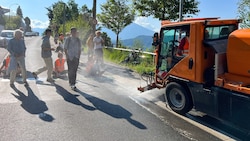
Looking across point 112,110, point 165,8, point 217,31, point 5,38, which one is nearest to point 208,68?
point 217,31

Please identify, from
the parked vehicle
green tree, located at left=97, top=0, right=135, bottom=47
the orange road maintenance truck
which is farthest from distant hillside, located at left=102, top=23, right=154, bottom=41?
the parked vehicle

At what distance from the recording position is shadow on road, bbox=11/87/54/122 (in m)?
5.85

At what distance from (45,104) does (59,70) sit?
4356 mm

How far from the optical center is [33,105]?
6633 mm

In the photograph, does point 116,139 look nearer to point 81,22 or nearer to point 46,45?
point 46,45

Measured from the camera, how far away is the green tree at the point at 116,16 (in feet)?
98.1

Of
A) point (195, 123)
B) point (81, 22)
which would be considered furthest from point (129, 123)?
point (81, 22)

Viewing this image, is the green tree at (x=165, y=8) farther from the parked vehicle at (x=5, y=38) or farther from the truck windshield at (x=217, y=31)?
the parked vehicle at (x=5, y=38)

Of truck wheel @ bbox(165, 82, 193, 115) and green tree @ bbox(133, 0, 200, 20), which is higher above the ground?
green tree @ bbox(133, 0, 200, 20)

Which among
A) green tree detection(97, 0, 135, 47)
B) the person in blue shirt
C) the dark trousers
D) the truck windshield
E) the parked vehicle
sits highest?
green tree detection(97, 0, 135, 47)

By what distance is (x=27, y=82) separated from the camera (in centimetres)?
938

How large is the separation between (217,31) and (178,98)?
1.77 metres

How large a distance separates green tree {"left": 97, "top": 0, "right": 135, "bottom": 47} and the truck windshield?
23.9 metres

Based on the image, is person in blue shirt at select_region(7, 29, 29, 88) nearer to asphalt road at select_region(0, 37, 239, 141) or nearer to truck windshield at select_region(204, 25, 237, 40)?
asphalt road at select_region(0, 37, 239, 141)
